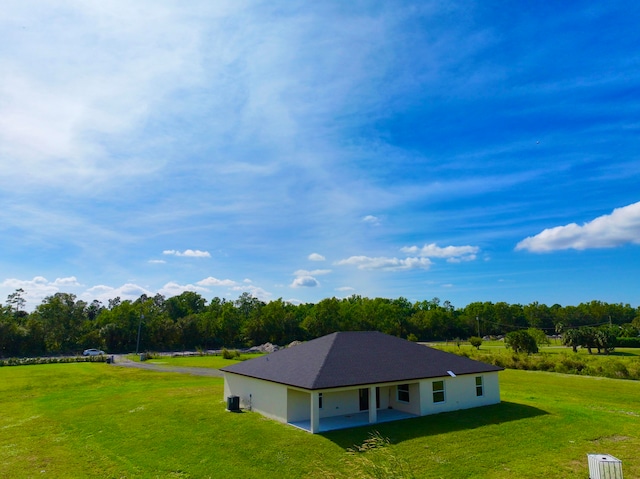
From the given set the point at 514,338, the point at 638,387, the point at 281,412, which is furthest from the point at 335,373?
the point at 514,338

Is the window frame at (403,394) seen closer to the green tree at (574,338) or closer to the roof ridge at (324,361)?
the roof ridge at (324,361)

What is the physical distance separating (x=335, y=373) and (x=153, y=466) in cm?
952

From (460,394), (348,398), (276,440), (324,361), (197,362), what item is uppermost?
(324,361)

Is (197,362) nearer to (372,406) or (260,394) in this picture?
(260,394)

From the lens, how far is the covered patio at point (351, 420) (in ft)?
68.7

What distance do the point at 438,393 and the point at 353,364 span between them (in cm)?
598

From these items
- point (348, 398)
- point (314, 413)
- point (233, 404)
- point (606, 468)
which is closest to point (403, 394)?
point (348, 398)

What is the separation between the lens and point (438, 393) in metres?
24.4

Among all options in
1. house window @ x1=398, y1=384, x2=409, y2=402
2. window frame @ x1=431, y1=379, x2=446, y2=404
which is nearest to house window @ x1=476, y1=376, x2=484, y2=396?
window frame @ x1=431, y1=379, x2=446, y2=404

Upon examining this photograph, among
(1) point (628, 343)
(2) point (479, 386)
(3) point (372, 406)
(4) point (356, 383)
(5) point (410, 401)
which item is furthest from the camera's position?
(1) point (628, 343)

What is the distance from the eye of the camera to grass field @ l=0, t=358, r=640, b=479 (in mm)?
15938

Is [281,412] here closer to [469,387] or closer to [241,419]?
[241,419]

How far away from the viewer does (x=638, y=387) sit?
35906mm

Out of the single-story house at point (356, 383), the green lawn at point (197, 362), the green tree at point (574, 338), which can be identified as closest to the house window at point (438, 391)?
the single-story house at point (356, 383)
